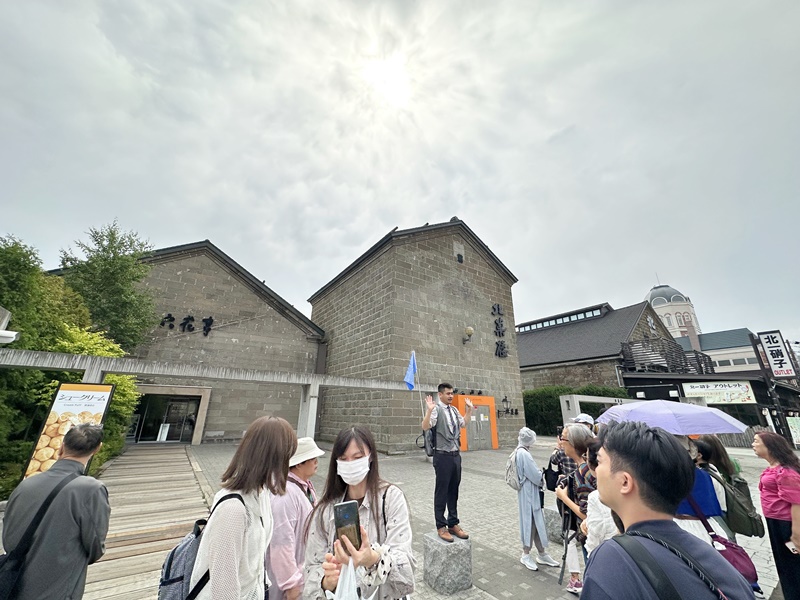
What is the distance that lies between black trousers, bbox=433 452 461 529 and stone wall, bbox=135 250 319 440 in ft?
35.9

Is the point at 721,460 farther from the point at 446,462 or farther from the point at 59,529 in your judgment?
the point at 59,529

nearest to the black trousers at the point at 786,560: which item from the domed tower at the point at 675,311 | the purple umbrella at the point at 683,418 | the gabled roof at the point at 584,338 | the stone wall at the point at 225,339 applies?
the purple umbrella at the point at 683,418

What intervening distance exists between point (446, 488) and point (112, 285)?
13.2m

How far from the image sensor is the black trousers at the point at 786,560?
300 centimetres

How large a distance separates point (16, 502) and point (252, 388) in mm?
12243

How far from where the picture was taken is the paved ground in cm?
364

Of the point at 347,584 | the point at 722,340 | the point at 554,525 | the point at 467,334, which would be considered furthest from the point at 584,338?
the point at 722,340

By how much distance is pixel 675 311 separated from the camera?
6166 centimetres

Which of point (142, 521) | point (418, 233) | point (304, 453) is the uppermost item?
point (418, 233)

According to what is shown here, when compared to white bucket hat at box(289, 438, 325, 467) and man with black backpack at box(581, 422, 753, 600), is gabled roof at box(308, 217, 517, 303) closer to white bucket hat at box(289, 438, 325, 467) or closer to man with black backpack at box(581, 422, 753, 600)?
white bucket hat at box(289, 438, 325, 467)

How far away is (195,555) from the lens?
1.80 meters

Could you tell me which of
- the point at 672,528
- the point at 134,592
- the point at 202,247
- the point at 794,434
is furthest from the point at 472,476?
the point at 794,434

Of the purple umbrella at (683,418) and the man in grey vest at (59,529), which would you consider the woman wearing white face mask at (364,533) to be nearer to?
the man in grey vest at (59,529)

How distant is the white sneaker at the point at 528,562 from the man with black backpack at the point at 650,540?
11.7ft
